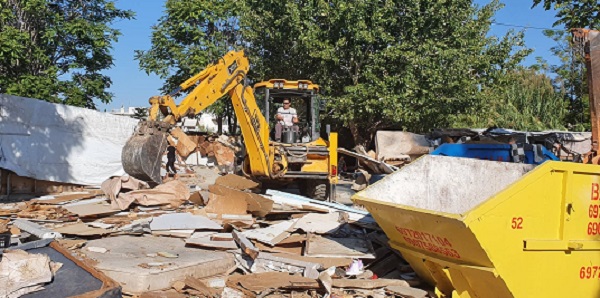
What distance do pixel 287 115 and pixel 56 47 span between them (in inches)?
442

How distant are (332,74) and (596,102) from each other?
13.9 metres

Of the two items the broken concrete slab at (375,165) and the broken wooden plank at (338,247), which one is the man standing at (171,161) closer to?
the broken concrete slab at (375,165)

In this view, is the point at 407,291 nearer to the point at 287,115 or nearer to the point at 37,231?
the point at 37,231

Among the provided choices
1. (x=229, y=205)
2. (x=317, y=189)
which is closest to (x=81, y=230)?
(x=229, y=205)

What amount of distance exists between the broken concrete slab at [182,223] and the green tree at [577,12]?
22.7ft

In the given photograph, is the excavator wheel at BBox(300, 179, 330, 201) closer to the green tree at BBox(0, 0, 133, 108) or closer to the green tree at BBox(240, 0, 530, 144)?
the green tree at BBox(240, 0, 530, 144)

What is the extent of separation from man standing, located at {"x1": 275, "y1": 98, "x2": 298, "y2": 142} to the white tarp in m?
7.82

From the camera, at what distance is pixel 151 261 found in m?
6.82

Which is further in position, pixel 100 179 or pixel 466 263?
pixel 100 179

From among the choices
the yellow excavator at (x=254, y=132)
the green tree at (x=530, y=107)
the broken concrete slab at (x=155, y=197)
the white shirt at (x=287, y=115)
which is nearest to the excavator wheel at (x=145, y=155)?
the yellow excavator at (x=254, y=132)

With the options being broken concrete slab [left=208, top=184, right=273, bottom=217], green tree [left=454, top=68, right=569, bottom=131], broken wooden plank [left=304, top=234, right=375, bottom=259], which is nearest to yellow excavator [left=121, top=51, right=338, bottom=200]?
broken concrete slab [left=208, top=184, right=273, bottom=217]

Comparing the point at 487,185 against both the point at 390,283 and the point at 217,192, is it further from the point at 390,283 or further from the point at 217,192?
the point at 217,192

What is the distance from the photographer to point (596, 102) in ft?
21.9

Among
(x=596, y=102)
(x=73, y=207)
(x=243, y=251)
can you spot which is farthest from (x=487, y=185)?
(x=73, y=207)
